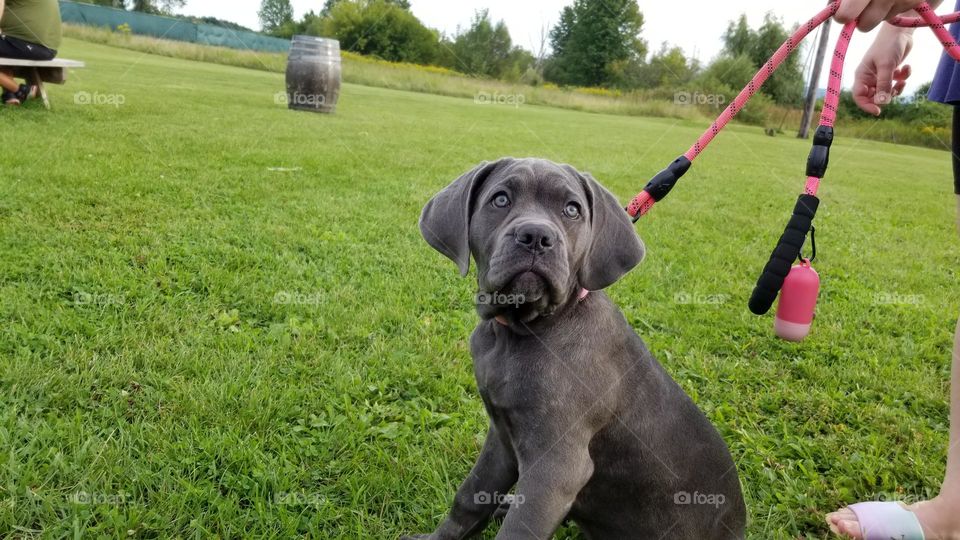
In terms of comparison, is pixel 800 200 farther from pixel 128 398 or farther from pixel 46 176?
pixel 46 176

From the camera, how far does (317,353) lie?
4008 millimetres

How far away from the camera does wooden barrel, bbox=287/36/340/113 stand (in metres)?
16.7

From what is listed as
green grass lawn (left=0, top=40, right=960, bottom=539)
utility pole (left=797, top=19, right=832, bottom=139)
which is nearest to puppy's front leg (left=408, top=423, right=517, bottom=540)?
green grass lawn (left=0, top=40, right=960, bottom=539)

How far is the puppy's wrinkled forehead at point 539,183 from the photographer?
254cm

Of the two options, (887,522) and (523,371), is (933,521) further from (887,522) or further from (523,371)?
(523,371)

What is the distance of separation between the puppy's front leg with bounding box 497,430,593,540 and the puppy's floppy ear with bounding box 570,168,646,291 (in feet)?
2.06

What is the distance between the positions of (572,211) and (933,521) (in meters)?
2.21

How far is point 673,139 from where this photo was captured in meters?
21.8

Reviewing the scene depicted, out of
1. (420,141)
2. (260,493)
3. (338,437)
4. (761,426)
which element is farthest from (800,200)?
(420,141)

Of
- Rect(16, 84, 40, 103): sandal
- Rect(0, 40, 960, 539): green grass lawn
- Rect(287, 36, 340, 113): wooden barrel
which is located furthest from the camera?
Rect(287, 36, 340, 113): wooden barrel

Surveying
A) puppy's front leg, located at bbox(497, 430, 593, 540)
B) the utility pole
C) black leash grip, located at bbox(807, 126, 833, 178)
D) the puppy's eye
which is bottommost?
puppy's front leg, located at bbox(497, 430, 593, 540)

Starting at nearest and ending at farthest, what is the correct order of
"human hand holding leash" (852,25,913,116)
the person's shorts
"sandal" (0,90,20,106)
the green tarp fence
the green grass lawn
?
1. the green grass lawn
2. "human hand holding leash" (852,25,913,116)
3. the person's shorts
4. "sandal" (0,90,20,106)
5. the green tarp fence

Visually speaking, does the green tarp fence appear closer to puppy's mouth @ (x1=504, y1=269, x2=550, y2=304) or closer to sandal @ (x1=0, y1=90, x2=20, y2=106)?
sandal @ (x1=0, y1=90, x2=20, y2=106)

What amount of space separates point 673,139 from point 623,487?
21.0 meters
